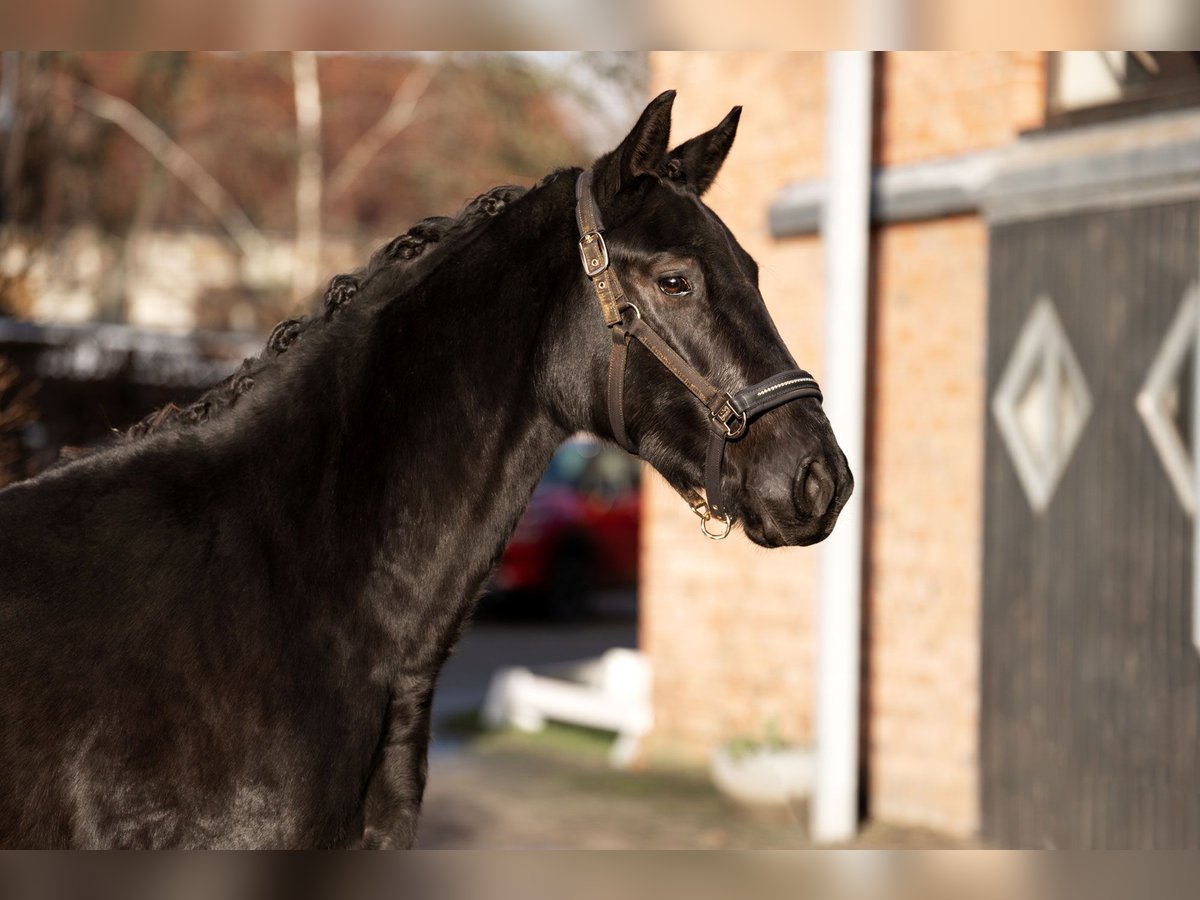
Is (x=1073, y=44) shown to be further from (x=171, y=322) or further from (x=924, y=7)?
(x=171, y=322)

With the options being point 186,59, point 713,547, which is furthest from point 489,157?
point 713,547

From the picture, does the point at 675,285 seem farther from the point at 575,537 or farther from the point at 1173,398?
the point at 575,537

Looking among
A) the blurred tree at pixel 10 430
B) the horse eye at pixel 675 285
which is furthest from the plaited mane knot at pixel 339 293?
the blurred tree at pixel 10 430

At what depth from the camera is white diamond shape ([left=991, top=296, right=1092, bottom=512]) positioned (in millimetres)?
7043

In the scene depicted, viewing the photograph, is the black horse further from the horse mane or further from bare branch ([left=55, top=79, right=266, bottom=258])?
bare branch ([left=55, top=79, right=266, bottom=258])

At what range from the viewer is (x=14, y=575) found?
8.58 feet

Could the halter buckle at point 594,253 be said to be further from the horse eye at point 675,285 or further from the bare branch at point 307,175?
the bare branch at point 307,175

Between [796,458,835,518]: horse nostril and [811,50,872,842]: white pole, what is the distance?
4835 millimetres

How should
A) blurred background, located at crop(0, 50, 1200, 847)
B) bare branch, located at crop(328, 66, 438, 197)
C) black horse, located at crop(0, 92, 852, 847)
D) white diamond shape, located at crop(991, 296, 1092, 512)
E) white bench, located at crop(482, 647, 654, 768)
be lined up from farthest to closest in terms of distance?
bare branch, located at crop(328, 66, 438, 197)
white bench, located at crop(482, 647, 654, 768)
white diamond shape, located at crop(991, 296, 1092, 512)
blurred background, located at crop(0, 50, 1200, 847)
black horse, located at crop(0, 92, 852, 847)

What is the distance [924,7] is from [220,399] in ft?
6.56

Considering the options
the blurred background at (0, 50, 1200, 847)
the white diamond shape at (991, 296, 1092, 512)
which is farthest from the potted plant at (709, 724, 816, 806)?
the white diamond shape at (991, 296, 1092, 512)

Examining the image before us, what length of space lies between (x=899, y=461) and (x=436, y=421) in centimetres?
570

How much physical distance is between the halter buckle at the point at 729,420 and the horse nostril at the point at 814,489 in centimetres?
16

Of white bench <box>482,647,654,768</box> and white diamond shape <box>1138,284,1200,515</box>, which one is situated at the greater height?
white diamond shape <box>1138,284,1200,515</box>
